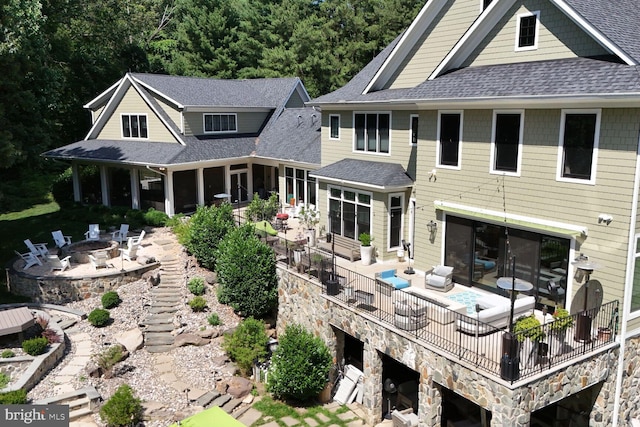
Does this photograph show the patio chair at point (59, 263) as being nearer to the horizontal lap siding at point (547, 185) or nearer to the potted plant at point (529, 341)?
the horizontal lap siding at point (547, 185)

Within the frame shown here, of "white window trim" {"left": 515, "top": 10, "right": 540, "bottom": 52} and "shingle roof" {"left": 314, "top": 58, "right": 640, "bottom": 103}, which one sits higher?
"white window trim" {"left": 515, "top": 10, "right": 540, "bottom": 52}

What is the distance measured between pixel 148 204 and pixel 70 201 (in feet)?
21.4

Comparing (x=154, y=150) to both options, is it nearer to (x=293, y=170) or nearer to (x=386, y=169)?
(x=293, y=170)

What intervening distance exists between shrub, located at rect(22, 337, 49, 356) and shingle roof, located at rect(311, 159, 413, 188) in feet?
41.2

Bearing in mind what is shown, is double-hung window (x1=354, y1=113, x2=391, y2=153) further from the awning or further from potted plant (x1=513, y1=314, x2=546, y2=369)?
potted plant (x1=513, y1=314, x2=546, y2=369)

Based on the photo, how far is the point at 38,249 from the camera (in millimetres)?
24375

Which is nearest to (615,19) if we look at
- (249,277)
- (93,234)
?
(249,277)

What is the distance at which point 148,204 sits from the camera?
31047mm

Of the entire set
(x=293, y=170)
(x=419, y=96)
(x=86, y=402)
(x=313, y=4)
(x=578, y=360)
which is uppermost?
(x=313, y=4)

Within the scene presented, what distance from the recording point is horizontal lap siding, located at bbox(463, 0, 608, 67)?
1485 cm

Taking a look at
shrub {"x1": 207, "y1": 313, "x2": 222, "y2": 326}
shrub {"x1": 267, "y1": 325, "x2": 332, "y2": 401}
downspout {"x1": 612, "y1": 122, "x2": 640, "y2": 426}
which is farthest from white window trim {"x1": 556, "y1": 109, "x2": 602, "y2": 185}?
shrub {"x1": 207, "y1": 313, "x2": 222, "y2": 326}

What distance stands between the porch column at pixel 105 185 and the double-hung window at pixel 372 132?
17.5m

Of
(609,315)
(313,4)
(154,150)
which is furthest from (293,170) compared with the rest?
(313,4)

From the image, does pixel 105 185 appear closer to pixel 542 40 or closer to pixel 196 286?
pixel 196 286
